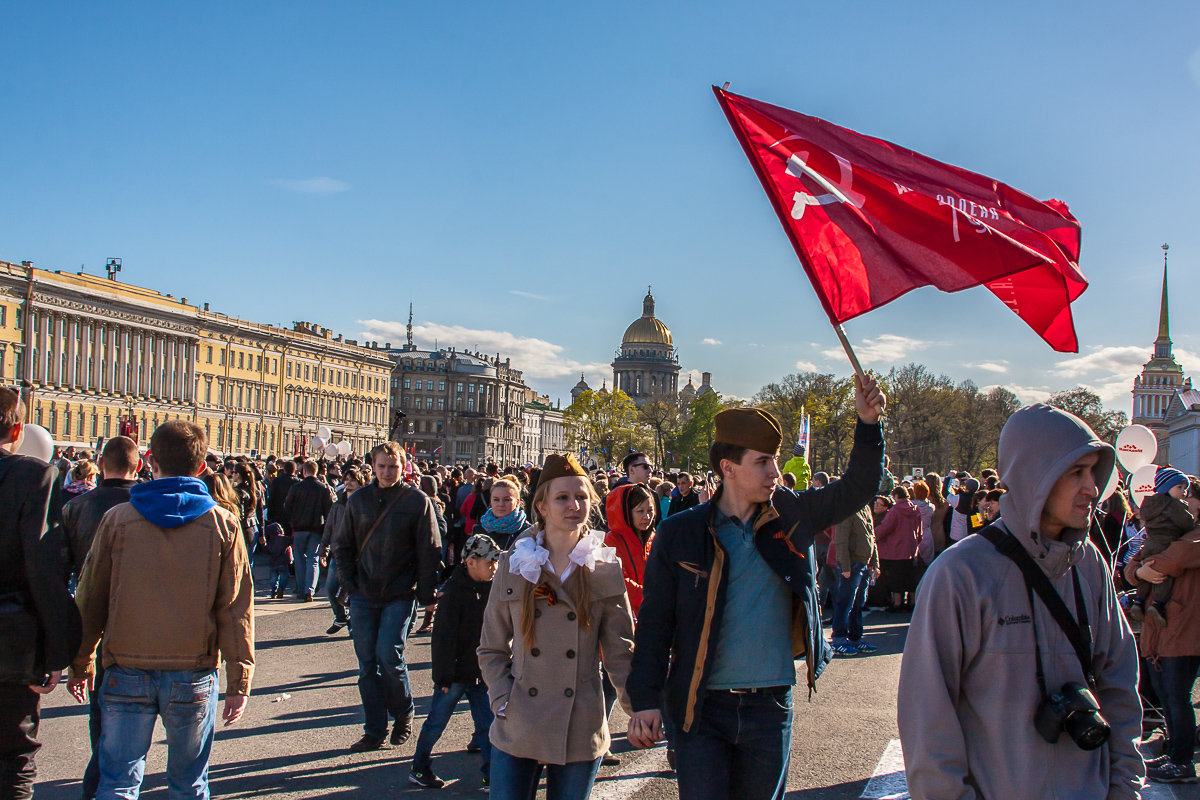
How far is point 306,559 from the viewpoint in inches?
613

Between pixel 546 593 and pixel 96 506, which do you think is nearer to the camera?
pixel 546 593

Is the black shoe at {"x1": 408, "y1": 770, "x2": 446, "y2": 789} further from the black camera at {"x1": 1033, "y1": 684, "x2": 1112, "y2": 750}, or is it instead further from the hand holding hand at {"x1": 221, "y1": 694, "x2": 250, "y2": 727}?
the black camera at {"x1": 1033, "y1": 684, "x2": 1112, "y2": 750}

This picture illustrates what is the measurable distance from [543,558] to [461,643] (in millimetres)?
2447

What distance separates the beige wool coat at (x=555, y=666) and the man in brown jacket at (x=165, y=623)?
1.16 m

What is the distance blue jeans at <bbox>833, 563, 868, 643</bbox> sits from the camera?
12.2 meters

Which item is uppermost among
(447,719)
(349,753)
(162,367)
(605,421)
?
(162,367)

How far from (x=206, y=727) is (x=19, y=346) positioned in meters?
86.0

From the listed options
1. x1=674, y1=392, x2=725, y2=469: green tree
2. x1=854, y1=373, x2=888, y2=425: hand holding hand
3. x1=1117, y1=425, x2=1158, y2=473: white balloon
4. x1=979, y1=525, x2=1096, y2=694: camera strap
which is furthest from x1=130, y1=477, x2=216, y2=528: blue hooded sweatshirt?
x1=674, y1=392, x2=725, y2=469: green tree

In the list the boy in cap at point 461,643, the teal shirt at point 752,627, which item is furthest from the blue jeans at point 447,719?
the teal shirt at point 752,627

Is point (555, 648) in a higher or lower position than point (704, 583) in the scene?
lower


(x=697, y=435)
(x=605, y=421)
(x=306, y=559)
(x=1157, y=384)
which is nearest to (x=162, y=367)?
(x=605, y=421)

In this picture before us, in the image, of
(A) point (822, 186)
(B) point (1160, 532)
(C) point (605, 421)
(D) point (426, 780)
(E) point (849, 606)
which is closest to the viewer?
(A) point (822, 186)

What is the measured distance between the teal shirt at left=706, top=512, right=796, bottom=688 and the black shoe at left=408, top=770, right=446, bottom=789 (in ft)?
10.4

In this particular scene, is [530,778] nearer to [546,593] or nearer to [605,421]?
[546,593]
